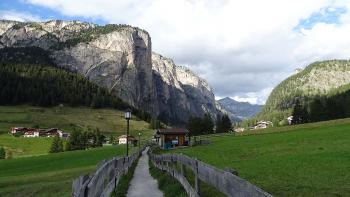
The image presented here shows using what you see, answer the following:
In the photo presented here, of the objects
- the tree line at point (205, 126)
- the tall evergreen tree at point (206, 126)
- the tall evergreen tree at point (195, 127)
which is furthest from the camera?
the tall evergreen tree at point (206, 126)

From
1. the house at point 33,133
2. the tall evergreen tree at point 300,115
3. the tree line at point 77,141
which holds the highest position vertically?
the tall evergreen tree at point 300,115

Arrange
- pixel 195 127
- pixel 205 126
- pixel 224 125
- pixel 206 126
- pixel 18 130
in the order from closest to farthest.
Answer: pixel 224 125 → pixel 195 127 → pixel 205 126 → pixel 206 126 → pixel 18 130

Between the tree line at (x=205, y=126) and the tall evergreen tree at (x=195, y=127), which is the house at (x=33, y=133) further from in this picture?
the tree line at (x=205, y=126)

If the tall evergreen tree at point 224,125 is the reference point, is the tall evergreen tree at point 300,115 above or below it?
above

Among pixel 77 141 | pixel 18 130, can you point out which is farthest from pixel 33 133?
pixel 77 141

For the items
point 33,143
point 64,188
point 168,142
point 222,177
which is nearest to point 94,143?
point 33,143

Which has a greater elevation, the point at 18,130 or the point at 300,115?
the point at 300,115

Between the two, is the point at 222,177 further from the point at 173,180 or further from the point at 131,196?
the point at 173,180

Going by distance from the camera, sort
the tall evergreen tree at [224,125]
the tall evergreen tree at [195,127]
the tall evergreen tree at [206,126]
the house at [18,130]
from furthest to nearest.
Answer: the house at [18,130] < the tall evergreen tree at [206,126] < the tall evergreen tree at [195,127] < the tall evergreen tree at [224,125]

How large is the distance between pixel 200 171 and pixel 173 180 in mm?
9389

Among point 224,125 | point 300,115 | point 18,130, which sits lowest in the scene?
point 224,125

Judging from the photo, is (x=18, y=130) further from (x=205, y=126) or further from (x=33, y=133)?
(x=205, y=126)

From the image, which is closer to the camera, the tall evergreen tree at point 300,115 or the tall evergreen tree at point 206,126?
the tall evergreen tree at point 300,115

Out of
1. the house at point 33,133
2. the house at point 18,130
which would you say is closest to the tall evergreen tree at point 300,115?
the house at point 33,133
